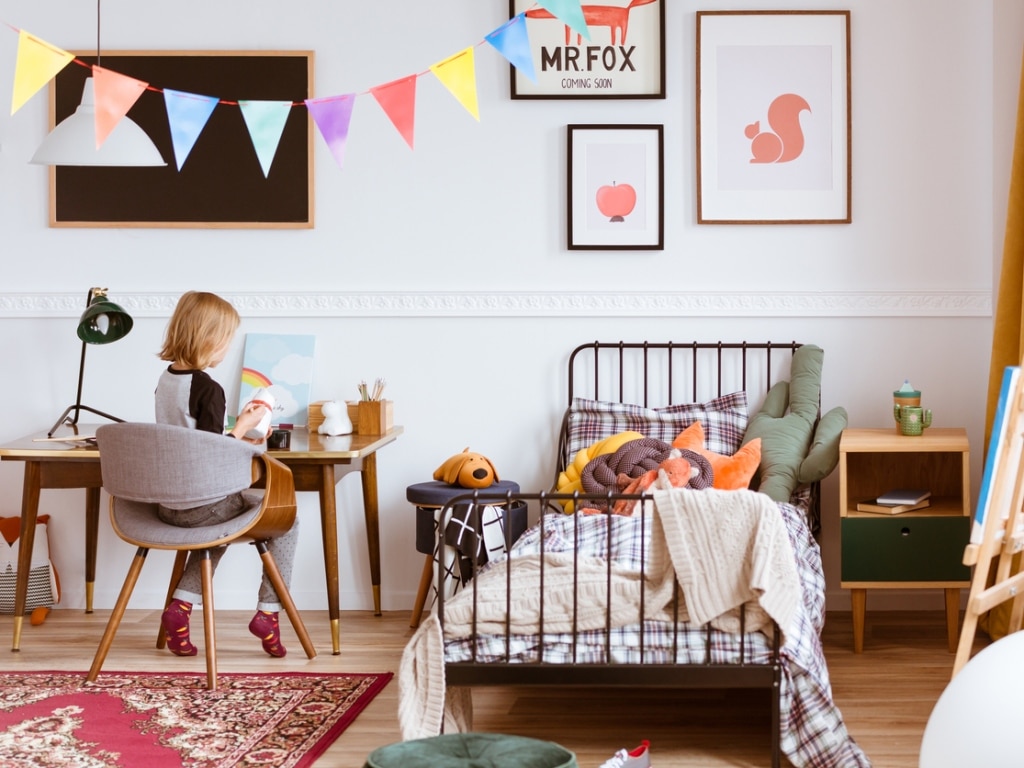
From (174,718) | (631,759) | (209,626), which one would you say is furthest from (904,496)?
(174,718)

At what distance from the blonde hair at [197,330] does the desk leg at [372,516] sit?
0.79 metres

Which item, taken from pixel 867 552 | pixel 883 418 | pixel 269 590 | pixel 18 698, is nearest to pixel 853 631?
pixel 867 552

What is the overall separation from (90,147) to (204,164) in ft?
2.48

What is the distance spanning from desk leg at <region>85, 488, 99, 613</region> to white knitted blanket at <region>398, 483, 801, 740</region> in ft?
6.13

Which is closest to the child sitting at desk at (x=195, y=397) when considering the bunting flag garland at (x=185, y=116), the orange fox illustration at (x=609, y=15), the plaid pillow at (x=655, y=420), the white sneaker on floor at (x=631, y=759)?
the bunting flag garland at (x=185, y=116)

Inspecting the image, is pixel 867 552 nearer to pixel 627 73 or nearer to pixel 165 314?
pixel 627 73

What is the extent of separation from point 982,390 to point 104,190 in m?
3.15

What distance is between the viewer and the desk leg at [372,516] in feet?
12.6

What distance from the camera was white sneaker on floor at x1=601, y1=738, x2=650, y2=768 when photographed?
232 cm

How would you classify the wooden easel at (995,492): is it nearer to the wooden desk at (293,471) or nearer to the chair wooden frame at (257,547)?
the wooden desk at (293,471)

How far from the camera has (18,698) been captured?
Answer: 2.96 m

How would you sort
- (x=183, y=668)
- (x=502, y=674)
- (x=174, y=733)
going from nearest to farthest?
(x=502, y=674) → (x=174, y=733) → (x=183, y=668)

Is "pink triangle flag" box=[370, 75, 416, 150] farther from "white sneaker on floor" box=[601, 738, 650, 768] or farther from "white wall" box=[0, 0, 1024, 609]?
"white sneaker on floor" box=[601, 738, 650, 768]

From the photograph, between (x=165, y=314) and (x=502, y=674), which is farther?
(x=165, y=314)
